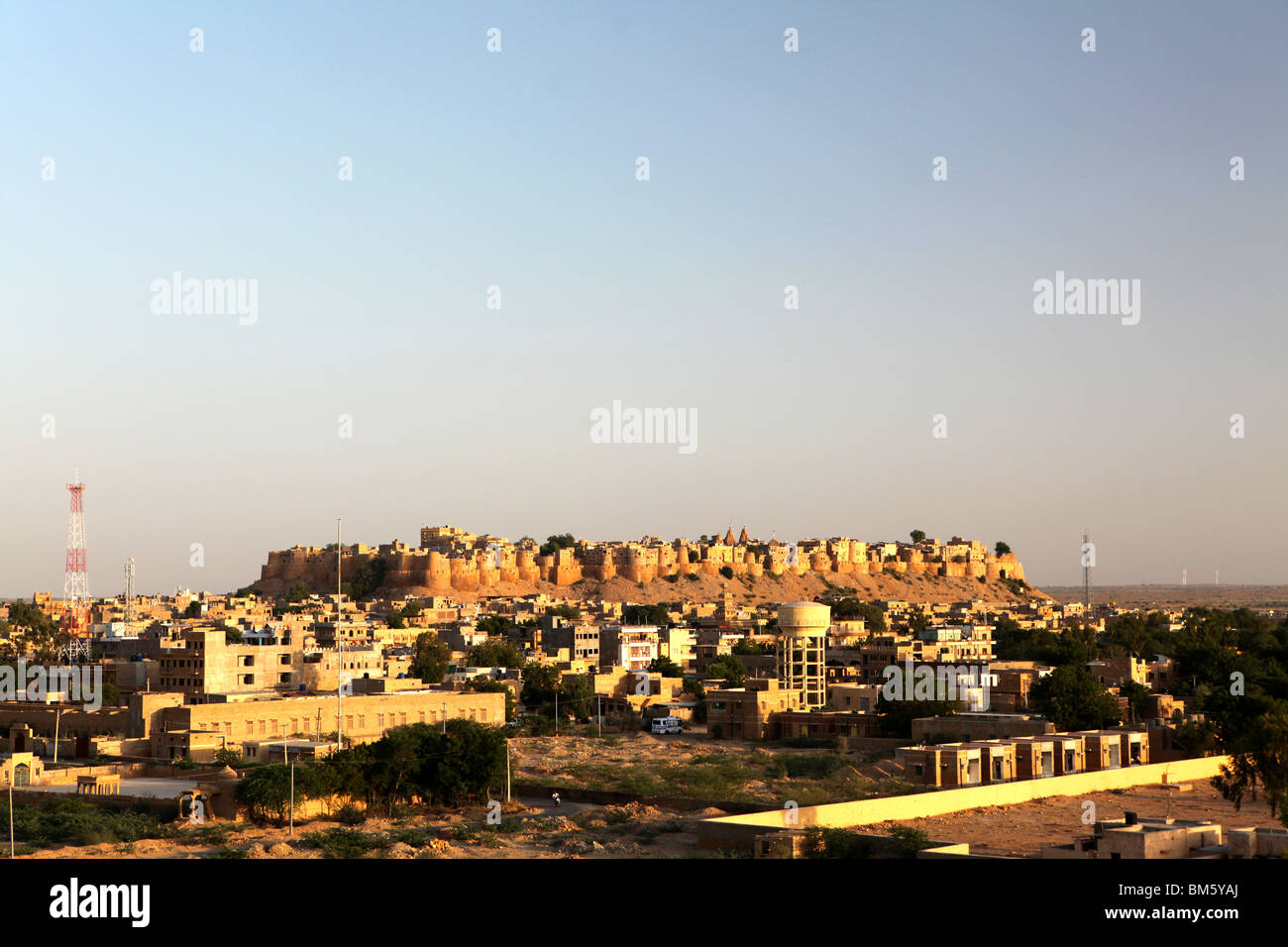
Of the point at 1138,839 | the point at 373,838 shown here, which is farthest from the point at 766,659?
the point at 1138,839

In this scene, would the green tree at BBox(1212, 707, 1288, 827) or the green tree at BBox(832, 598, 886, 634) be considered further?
the green tree at BBox(832, 598, 886, 634)

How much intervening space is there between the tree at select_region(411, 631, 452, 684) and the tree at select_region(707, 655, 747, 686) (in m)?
12.4

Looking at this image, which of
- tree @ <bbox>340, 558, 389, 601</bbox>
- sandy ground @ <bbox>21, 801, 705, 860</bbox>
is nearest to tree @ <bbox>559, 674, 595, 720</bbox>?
sandy ground @ <bbox>21, 801, 705, 860</bbox>

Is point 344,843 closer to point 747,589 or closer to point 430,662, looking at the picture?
point 430,662

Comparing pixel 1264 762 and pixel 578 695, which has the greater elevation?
pixel 1264 762

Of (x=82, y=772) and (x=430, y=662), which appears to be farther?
(x=430, y=662)

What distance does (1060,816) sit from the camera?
3212 cm

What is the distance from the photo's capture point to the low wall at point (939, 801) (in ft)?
88.0

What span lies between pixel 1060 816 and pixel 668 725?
2554 cm

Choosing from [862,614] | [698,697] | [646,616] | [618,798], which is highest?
[646,616]

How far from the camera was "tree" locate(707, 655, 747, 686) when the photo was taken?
2697 inches

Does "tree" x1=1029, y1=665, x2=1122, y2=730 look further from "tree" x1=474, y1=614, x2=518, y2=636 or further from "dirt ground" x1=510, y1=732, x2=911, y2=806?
"tree" x1=474, y1=614, x2=518, y2=636

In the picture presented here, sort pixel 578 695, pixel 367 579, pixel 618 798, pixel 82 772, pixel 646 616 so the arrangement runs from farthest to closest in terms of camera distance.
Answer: pixel 367 579 → pixel 646 616 → pixel 578 695 → pixel 82 772 → pixel 618 798

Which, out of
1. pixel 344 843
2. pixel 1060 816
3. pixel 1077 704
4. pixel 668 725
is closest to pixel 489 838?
pixel 344 843
